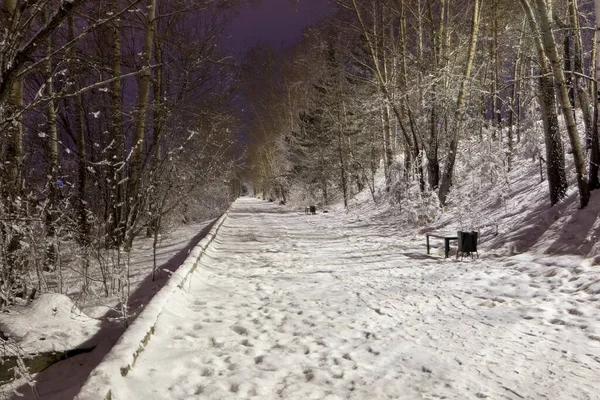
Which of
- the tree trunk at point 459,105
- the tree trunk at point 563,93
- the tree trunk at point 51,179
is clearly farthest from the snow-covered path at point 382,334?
the tree trunk at point 459,105

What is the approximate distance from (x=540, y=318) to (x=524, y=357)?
1.17 meters

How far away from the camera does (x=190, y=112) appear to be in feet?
32.9

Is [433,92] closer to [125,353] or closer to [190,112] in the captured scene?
[190,112]

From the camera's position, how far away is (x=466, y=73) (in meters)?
12.3

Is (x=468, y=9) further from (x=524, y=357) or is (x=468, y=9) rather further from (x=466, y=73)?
(x=524, y=357)

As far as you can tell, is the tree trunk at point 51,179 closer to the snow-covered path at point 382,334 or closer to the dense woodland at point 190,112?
the dense woodland at point 190,112

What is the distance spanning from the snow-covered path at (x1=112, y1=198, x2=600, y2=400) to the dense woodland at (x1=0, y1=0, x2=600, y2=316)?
151cm

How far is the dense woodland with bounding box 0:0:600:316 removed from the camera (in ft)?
15.1

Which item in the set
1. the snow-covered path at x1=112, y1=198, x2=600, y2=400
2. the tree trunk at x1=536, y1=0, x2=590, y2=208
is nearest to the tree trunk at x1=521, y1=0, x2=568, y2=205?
the tree trunk at x1=536, y1=0, x2=590, y2=208

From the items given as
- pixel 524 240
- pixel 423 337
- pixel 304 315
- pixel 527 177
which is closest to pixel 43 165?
pixel 304 315

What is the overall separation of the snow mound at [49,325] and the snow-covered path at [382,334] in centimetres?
75

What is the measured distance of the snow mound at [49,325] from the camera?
12.3 ft

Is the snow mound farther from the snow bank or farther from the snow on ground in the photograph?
the snow bank

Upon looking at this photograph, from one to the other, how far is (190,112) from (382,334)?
754cm
